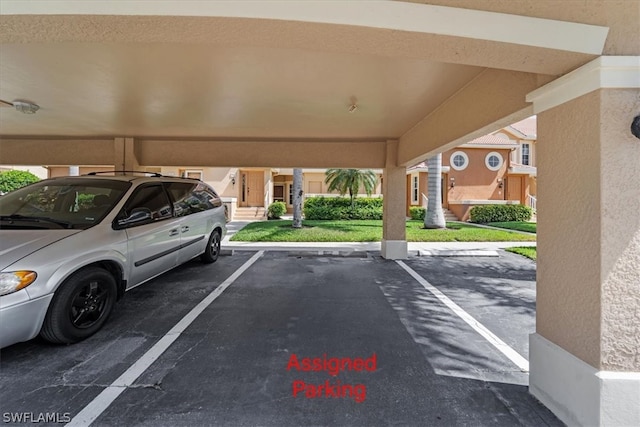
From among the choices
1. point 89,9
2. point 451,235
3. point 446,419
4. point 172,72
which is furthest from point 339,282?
point 451,235

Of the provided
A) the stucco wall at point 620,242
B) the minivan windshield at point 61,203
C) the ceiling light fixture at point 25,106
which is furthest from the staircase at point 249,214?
the stucco wall at point 620,242

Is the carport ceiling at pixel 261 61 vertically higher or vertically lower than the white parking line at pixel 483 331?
higher

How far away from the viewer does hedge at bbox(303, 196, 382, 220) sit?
60.4ft

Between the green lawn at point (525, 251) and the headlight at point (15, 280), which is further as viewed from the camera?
the green lawn at point (525, 251)

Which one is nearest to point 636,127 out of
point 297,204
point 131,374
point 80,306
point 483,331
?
point 483,331

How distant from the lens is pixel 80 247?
333 cm

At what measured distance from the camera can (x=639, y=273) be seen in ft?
6.67

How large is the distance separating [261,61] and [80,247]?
2.99 m

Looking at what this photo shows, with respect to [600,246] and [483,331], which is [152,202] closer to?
[483,331]

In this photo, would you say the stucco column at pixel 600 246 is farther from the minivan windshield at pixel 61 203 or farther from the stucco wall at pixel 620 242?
the minivan windshield at pixel 61 203

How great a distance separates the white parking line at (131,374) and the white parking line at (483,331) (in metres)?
3.75

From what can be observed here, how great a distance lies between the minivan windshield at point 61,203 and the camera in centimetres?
366

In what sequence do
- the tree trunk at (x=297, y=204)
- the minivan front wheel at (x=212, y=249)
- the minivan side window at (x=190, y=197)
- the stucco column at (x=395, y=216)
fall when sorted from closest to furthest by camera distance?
the minivan side window at (x=190, y=197) → the minivan front wheel at (x=212, y=249) → the stucco column at (x=395, y=216) → the tree trunk at (x=297, y=204)

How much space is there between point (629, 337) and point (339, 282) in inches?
170
